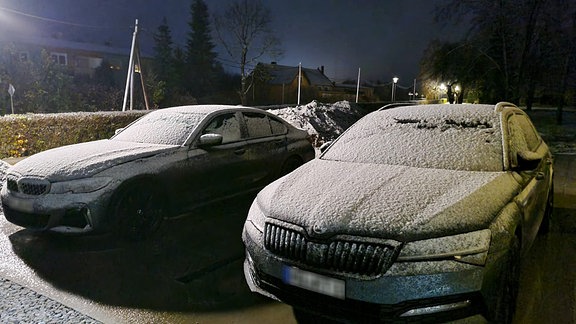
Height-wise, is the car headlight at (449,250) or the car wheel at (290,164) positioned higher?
the car headlight at (449,250)

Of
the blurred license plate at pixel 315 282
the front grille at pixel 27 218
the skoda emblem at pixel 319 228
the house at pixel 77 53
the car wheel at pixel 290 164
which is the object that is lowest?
the front grille at pixel 27 218

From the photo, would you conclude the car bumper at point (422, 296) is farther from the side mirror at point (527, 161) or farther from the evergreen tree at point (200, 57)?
the evergreen tree at point (200, 57)

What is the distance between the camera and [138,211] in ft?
14.9

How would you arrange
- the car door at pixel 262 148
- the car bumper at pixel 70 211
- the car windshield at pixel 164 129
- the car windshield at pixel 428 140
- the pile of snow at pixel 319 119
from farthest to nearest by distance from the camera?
the pile of snow at pixel 319 119 → the car door at pixel 262 148 → the car windshield at pixel 164 129 → the car bumper at pixel 70 211 → the car windshield at pixel 428 140

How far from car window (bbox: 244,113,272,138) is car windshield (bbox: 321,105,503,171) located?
1.95 metres

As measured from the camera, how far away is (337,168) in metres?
3.63

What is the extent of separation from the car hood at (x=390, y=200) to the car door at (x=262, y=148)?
2.41 m

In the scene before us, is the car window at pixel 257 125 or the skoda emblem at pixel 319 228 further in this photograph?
A: the car window at pixel 257 125

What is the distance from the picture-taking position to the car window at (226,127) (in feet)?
18.0

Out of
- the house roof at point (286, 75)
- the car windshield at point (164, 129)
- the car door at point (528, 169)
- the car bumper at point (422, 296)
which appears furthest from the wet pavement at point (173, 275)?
the house roof at point (286, 75)

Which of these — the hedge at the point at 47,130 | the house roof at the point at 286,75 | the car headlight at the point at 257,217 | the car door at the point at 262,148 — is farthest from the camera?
the house roof at the point at 286,75

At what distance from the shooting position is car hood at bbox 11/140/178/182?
4246mm

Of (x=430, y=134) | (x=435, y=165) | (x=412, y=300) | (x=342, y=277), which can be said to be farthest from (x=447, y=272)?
(x=430, y=134)

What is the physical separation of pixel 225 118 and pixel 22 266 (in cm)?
293
